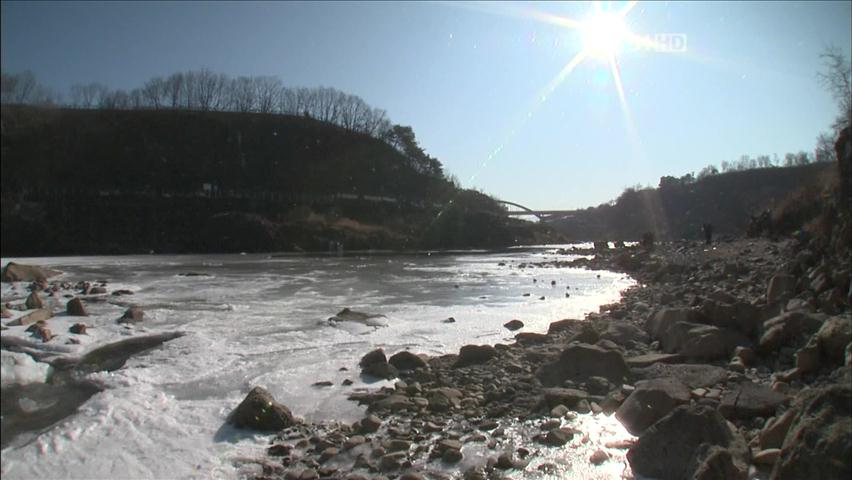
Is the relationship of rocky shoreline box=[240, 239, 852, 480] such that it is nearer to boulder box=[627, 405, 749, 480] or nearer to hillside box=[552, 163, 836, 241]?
boulder box=[627, 405, 749, 480]

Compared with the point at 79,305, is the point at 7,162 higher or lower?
higher

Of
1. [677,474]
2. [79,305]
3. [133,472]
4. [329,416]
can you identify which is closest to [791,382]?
[677,474]

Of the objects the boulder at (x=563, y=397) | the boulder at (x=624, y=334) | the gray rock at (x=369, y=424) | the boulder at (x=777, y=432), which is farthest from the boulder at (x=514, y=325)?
the boulder at (x=777, y=432)

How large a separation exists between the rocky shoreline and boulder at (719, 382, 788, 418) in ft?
0.04

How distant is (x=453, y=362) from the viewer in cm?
932

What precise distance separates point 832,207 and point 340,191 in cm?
9750

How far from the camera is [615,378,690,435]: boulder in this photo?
5.71 meters

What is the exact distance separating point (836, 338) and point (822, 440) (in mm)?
2978

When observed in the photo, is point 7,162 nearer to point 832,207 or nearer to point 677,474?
point 677,474

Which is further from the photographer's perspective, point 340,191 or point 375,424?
point 340,191

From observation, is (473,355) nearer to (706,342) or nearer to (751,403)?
(706,342)

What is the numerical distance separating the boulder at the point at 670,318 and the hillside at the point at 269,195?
1661 inches

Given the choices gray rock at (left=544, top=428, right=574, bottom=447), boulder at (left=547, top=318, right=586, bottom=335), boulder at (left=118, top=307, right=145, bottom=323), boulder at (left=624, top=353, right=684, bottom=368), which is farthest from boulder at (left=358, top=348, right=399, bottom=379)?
boulder at (left=118, top=307, right=145, bottom=323)

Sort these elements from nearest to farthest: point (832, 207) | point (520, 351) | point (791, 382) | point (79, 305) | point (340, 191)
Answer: point (791, 382)
point (520, 351)
point (832, 207)
point (79, 305)
point (340, 191)
